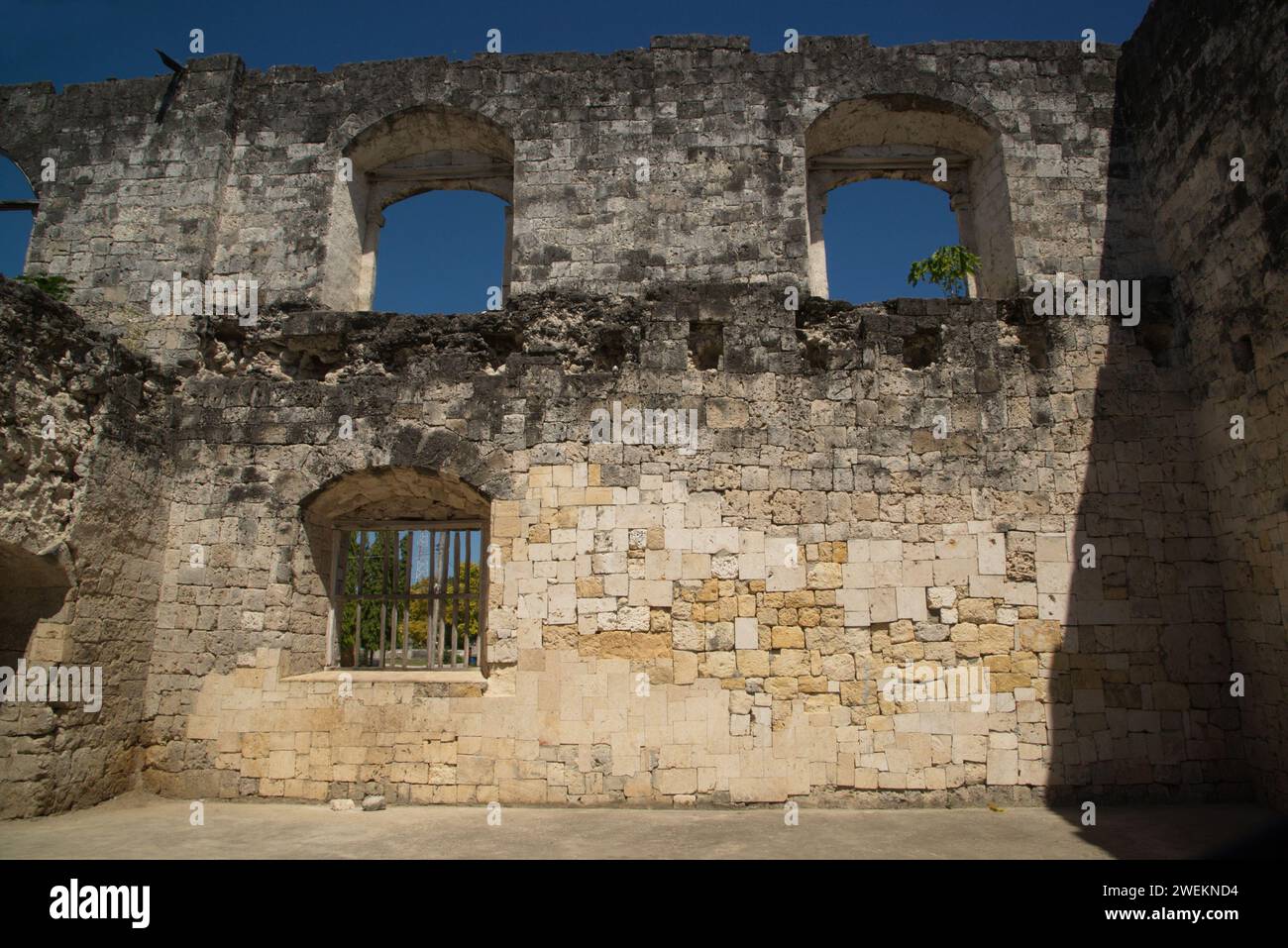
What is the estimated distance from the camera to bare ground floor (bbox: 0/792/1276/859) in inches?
207

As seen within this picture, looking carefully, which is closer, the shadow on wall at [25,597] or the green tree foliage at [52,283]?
the shadow on wall at [25,597]

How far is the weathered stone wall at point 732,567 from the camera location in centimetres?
671

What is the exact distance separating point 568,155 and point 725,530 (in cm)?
466

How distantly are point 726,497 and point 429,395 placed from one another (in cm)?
293

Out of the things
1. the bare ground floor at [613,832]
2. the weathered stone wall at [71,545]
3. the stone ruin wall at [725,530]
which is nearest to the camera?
the bare ground floor at [613,832]

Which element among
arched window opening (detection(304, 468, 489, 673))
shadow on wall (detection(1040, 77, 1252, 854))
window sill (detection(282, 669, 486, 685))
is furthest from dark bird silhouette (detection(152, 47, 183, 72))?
shadow on wall (detection(1040, 77, 1252, 854))

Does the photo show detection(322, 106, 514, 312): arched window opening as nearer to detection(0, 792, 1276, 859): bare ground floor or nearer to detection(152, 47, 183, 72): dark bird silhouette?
detection(152, 47, 183, 72): dark bird silhouette

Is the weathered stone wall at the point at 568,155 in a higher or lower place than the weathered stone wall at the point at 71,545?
higher

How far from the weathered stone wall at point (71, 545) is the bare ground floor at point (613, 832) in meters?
0.42

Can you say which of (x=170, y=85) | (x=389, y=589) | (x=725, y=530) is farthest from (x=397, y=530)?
(x=170, y=85)

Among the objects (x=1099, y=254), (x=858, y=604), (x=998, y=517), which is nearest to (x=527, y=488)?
(x=858, y=604)

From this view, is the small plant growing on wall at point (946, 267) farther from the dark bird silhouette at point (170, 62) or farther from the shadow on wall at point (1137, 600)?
the dark bird silhouette at point (170, 62)

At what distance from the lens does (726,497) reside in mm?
7160

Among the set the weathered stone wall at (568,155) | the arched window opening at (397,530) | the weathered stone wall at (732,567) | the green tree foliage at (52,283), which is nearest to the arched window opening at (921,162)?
the weathered stone wall at (568,155)
